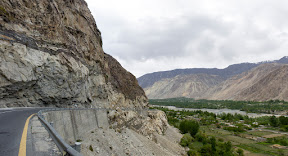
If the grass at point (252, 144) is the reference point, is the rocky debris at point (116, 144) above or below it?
above

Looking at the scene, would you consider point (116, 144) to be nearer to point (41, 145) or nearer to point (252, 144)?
point (41, 145)

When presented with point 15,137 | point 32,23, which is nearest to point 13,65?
point 32,23

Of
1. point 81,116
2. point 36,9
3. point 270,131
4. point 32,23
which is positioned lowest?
point 270,131

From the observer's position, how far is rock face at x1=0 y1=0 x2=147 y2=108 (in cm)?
1984

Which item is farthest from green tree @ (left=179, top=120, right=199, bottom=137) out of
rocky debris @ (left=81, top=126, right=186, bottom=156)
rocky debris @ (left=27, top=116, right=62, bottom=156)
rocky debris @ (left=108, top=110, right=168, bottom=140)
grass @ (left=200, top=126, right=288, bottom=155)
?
rocky debris @ (left=27, top=116, right=62, bottom=156)

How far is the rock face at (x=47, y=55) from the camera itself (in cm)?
1984

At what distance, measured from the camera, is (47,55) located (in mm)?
24203

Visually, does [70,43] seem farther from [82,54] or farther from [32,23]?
[32,23]

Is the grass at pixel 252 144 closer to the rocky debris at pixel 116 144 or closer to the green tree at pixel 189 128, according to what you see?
the green tree at pixel 189 128

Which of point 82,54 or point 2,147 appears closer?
point 2,147

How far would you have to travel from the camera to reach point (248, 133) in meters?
64.6

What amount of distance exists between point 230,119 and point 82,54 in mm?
80712

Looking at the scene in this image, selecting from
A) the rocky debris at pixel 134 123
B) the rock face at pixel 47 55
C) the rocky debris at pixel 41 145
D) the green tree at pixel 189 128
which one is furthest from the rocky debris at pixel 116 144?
the green tree at pixel 189 128

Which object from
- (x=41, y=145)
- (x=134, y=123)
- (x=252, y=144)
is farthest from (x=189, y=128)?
(x=41, y=145)
